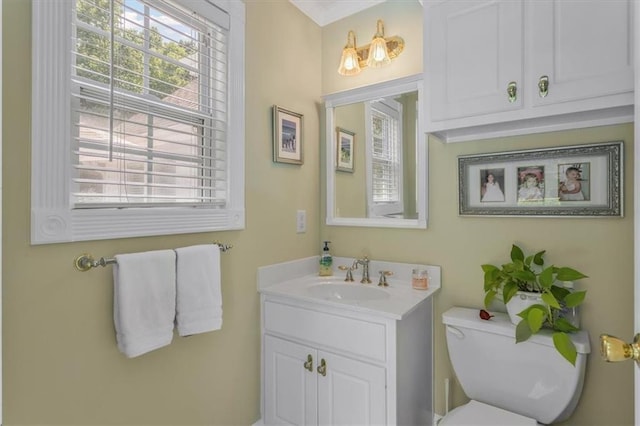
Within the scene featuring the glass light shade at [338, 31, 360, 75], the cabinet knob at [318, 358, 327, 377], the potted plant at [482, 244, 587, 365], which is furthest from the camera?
the glass light shade at [338, 31, 360, 75]

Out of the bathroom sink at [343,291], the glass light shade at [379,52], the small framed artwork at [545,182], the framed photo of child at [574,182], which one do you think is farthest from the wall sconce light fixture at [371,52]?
the bathroom sink at [343,291]

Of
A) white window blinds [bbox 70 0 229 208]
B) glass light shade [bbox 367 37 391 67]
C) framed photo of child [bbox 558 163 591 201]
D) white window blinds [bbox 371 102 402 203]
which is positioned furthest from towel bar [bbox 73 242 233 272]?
framed photo of child [bbox 558 163 591 201]

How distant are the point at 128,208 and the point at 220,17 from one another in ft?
3.28

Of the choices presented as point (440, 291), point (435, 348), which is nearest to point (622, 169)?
point (440, 291)

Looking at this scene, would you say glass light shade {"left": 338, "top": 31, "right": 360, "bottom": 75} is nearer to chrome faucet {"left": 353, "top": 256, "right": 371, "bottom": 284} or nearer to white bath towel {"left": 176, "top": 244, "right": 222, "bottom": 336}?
→ chrome faucet {"left": 353, "top": 256, "right": 371, "bottom": 284}

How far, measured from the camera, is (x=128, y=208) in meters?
1.34

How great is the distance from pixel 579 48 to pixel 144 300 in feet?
6.02

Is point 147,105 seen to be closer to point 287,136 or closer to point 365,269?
point 287,136

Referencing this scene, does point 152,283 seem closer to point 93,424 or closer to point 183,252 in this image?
point 183,252

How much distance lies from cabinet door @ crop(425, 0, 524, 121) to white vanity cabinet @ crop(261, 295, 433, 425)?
0.95 metres

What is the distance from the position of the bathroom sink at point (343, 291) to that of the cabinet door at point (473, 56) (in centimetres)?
97

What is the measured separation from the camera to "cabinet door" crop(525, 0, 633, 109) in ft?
3.75

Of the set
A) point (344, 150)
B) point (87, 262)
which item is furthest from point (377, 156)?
point (87, 262)

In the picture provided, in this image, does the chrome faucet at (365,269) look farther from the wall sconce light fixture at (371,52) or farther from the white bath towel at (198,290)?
the wall sconce light fixture at (371,52)
